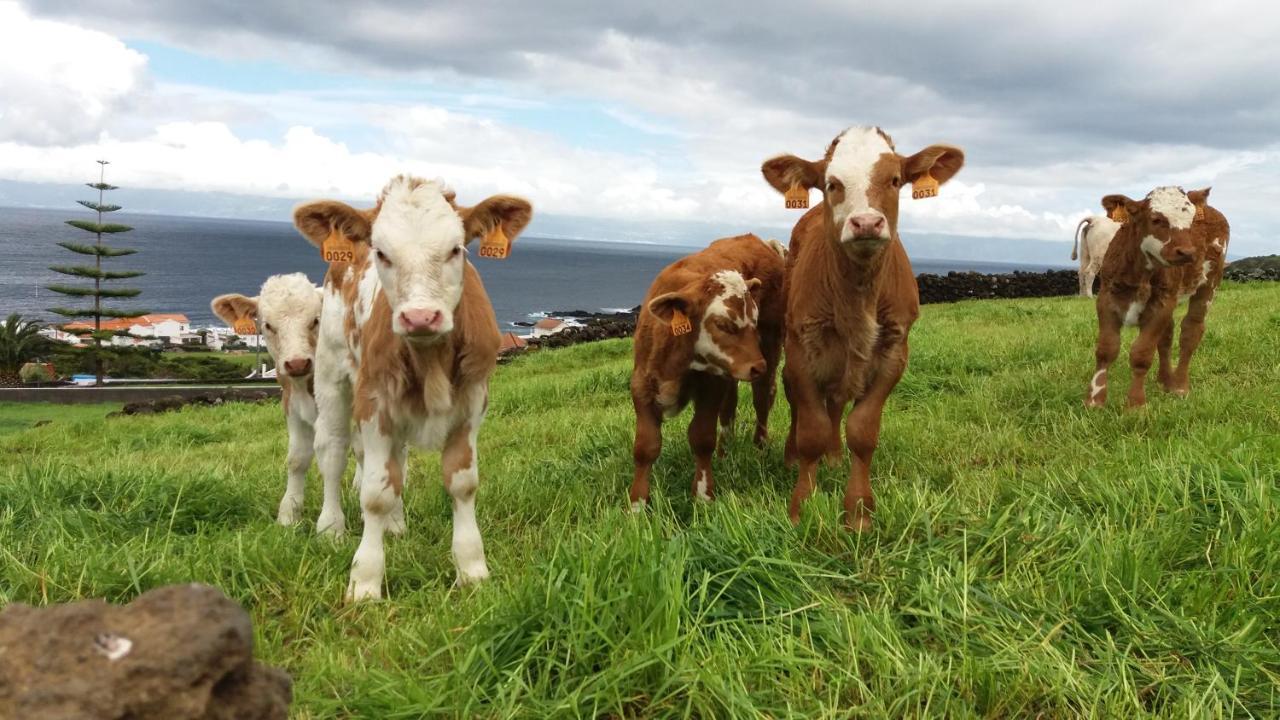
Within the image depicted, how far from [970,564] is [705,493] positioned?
246 centimetres

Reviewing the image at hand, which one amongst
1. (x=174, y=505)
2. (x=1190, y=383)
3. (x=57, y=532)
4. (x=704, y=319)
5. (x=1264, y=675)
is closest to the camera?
(x=1264, y=675)

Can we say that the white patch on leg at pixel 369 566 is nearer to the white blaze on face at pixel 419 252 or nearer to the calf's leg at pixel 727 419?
the white blaze on face at pixel 419 252

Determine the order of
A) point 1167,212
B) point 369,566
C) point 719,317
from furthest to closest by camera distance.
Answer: point 1167,212 → point 719,317 → point 369,566

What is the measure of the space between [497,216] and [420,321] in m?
1.15

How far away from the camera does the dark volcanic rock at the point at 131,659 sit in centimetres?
183

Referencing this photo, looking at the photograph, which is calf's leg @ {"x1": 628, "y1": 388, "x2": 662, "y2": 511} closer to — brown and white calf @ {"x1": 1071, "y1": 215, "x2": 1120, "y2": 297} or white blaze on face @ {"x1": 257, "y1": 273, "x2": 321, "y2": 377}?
white blaze on face @ {"x1": 257, "y1": 273, "x2": 321, "y2": 377}

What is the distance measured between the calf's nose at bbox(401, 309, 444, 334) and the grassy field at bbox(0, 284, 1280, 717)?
3.87ft

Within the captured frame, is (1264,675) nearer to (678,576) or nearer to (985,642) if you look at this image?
(985,642)

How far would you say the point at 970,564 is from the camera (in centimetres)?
358

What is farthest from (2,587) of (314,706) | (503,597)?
(503,597)

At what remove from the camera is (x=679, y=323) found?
17.8ft

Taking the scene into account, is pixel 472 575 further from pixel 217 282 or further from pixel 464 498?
pixel 217 282

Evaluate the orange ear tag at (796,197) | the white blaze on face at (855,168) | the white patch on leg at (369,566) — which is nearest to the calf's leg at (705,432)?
the orange ear tag at (796,197)

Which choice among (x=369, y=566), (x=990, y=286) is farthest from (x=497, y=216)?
(x=990, y=286)
